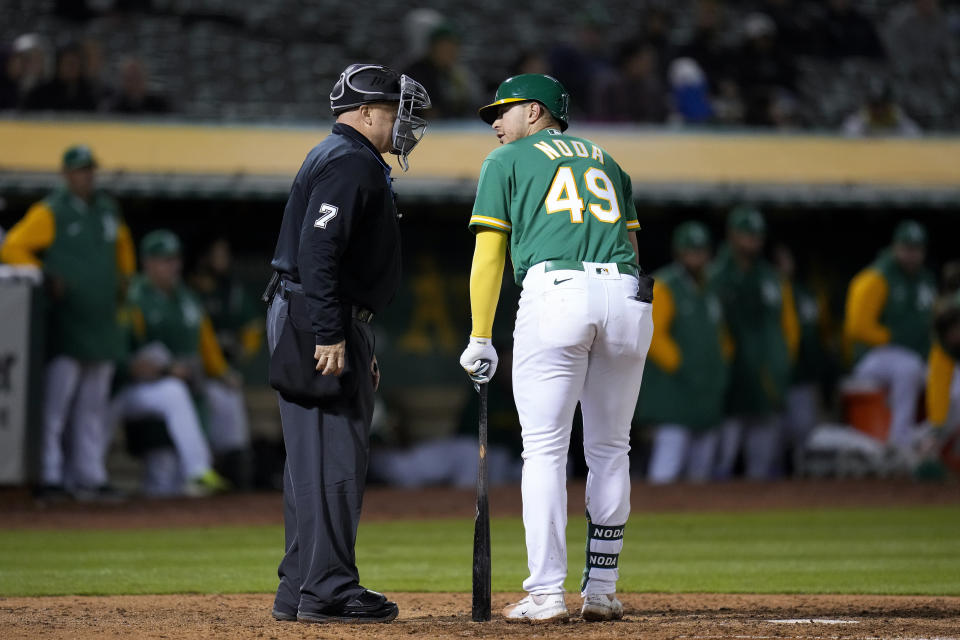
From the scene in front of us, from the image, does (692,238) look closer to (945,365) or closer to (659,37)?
(945,365)

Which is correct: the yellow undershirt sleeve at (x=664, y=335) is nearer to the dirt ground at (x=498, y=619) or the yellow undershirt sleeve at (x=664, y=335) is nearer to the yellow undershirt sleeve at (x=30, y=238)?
the yellow undershirt sleeve at (x=30, y=238)

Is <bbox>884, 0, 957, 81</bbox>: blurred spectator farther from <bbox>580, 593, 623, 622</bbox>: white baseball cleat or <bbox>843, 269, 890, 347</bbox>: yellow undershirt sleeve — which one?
<bbox>580, 593, 623, 622</bbox>: white baseball cleat

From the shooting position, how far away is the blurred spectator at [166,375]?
10695mm

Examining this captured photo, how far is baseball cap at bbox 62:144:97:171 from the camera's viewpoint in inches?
391

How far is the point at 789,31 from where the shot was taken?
1689 cm

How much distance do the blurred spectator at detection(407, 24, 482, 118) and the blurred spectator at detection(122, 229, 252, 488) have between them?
3047 millimetres

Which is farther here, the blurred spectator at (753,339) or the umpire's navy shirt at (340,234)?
the blurred spectator at (753,339)

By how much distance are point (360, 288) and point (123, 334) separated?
561cm

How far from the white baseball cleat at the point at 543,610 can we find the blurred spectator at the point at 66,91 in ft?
28.8

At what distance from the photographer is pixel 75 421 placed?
10.3 meters

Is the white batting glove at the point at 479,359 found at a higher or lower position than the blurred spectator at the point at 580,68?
lower

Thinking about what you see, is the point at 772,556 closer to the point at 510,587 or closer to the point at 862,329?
the point at 510,587

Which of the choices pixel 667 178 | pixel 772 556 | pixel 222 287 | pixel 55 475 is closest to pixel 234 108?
pixel 222 287

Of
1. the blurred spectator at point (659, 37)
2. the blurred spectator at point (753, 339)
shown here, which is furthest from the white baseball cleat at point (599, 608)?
the blurred spectator at point (659, 37)
